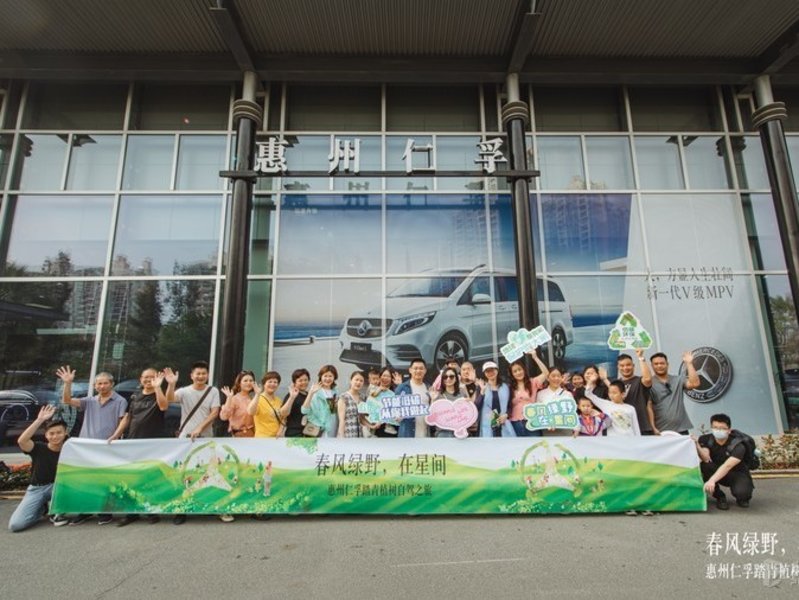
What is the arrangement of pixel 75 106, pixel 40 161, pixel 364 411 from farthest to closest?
pixel 75 106
pixel 40 161
pixel 364 411

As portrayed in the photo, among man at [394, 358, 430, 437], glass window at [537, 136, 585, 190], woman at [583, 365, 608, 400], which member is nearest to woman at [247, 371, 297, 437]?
man at [394, 358, 430, 437]

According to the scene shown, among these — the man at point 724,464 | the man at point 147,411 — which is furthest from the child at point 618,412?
the man at point 147,411

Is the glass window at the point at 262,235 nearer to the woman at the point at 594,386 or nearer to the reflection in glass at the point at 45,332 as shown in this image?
the reflection in glass at the point at 45,332

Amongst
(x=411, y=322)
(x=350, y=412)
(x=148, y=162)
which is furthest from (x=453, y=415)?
(x=148, y=162)

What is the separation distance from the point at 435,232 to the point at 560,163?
3314mm

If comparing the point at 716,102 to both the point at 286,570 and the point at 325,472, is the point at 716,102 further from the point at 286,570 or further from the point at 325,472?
the point at 286,570

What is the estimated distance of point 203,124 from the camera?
32.3 feet

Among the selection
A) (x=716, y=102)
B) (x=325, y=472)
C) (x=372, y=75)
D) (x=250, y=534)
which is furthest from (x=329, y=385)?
(x=716, y=102)

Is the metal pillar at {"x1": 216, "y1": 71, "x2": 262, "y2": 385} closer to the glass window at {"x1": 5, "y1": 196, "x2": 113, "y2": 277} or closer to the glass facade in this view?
the glass facade

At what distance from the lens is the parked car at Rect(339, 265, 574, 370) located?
8758mm

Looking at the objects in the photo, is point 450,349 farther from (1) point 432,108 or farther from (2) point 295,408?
(1) point 432,108

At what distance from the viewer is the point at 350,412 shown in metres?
5.46

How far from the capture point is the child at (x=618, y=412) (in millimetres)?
5383

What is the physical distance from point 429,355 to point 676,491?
4631mm
